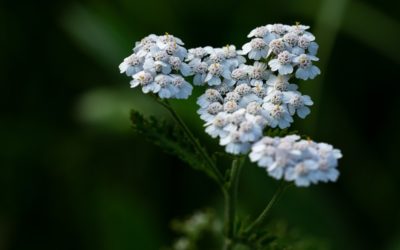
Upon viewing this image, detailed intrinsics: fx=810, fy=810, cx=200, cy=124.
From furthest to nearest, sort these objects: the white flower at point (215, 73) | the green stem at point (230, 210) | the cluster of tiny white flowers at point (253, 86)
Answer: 1. the white flower at point (215, 73)
2. the green stem at point (230, 210)
3. the cluster of tiny white flowers at point (253, 86)

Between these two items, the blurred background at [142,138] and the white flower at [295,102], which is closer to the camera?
the white flower at [295,102]

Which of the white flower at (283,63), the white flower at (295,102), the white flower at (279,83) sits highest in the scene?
the white flower at (283,63)

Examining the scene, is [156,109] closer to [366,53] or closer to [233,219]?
[366,53]

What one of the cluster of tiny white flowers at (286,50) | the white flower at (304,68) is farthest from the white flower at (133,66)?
the white flower at (304,68)

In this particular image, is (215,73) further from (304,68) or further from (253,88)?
(304,68)

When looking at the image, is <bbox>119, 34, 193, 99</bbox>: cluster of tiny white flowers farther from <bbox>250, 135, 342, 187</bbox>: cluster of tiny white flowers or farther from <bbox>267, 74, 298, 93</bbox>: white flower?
<bbox>250, 135, 342, 187</bbox>: cluster of tiny white flowers

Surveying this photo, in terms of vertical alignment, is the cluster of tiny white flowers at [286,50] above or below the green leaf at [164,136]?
above

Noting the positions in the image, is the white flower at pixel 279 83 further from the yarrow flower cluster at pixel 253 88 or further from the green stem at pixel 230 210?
the green stem at pixel 230 210
